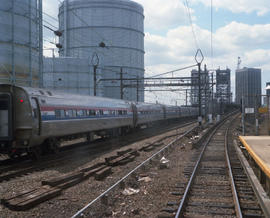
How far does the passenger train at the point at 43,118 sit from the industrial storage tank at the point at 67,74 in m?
27.7

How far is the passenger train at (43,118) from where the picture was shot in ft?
41.9

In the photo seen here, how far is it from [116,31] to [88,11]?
6856 millimetres

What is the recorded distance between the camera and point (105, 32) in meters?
61.8

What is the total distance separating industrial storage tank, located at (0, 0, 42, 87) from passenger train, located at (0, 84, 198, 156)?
8.46 m

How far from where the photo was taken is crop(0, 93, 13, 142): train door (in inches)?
496

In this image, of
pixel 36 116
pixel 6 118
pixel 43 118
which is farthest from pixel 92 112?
pixel 6 118

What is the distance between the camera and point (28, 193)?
8.28 m

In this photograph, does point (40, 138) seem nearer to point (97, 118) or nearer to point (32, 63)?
point (97, 118)

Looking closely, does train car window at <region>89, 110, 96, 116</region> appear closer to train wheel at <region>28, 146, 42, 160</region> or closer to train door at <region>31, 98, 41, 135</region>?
train wheel at <region>28, 146, 42, 160</region>

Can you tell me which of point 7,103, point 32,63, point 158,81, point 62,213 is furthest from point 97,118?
point 158,81

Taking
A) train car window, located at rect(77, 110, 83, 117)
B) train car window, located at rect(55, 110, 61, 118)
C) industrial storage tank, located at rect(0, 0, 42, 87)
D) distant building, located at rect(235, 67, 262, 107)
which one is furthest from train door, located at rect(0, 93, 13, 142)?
distant building, located at rect(235, 67, 262, 107)

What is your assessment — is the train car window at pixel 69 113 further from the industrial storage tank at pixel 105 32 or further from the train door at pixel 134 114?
the industrial storage tank at pixel 105 32

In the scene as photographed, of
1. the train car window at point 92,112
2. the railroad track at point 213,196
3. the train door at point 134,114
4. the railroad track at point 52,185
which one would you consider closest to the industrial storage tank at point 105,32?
the train door at point 134,114

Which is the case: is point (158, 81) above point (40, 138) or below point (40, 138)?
above
